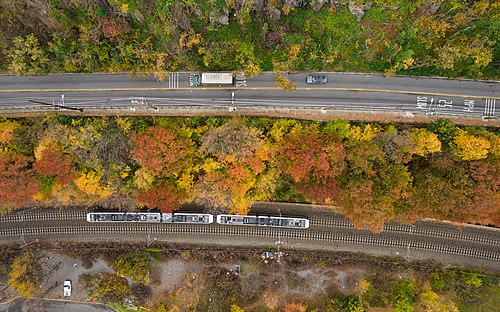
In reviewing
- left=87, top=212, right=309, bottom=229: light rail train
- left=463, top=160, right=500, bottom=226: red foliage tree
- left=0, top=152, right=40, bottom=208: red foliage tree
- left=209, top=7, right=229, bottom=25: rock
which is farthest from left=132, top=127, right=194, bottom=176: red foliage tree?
left=463, top=160, right=500, bottom=226: red foliage tree

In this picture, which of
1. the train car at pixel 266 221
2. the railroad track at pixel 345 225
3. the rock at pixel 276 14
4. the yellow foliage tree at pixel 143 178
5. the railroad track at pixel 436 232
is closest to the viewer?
the yellow foliage tree at pixel 143 178

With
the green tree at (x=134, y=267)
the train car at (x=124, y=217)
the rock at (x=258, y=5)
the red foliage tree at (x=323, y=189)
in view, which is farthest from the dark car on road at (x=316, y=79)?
the green tree at (x=134, y=267)

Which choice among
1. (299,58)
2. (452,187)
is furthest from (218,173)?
(452,187)

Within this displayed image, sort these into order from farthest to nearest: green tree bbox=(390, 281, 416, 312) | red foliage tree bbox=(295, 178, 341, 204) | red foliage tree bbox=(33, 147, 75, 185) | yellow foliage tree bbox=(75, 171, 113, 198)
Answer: green tree bbox=(390, 281, 416, 312)
yellow foliage tree bbox=(75, 171, 113, 198)
red foliage tree bbox=(33, 147, 75, 185)
red foliage tree bbox=(295, 178, 341, 204)

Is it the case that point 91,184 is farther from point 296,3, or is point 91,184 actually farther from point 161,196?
point 296,3

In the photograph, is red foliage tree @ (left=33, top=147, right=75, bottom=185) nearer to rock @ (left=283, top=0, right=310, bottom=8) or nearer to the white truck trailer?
the white truck trailer

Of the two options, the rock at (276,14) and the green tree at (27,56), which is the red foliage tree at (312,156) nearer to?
the rock at (276,14)
